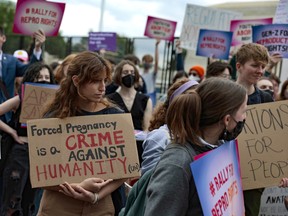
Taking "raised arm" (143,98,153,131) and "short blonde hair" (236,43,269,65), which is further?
"raised arm" (143,98,153,131)

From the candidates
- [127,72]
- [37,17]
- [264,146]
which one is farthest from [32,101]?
[37,17]

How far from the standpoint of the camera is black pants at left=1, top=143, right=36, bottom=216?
5133 mm

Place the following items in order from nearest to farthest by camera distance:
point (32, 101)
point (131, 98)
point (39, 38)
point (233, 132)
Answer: point (233, 132) < point (32, 101) < point (131, 98) < point (39, 38)

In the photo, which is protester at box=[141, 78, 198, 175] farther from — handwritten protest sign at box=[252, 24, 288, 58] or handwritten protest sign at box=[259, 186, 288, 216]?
handwritten protest sign at box=[252, 24, 288, 58]

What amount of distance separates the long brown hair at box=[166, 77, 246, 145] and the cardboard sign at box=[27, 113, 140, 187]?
102 cm

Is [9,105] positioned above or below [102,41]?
below

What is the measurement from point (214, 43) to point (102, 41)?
3237 mm

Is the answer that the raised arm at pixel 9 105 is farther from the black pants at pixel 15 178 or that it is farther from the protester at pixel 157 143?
the protester at pixel 157 143

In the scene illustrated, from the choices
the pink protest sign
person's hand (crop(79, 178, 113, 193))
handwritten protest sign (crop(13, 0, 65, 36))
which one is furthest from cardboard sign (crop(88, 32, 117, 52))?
person's hand (crop(79, 178, 113, 193))

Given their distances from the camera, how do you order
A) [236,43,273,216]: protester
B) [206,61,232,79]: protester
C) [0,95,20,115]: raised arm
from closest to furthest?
[236,43,273,216]: protester, [0,95,20,115]: raised arm, [206,61,232,79]: protester

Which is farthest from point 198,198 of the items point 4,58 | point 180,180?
point 4,58

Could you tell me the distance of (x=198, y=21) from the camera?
10.4 metres

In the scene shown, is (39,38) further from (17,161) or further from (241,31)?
(241,31)

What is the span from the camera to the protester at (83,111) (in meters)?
3.39
